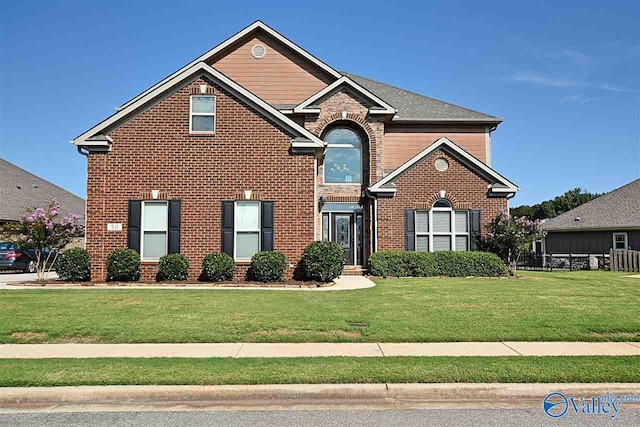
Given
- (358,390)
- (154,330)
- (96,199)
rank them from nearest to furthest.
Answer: (358,390) < (154,330) < (96,199)

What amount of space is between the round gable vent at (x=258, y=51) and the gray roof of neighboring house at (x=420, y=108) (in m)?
4.78

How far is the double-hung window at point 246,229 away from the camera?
16.6 metres

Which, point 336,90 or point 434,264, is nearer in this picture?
point 434,264

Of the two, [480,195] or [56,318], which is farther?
[480,195]

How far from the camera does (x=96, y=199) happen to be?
1639 centimetres

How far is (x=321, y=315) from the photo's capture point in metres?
9.94

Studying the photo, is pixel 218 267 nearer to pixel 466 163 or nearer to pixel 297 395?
pixel 297 395

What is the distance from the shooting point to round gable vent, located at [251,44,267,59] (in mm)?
23328

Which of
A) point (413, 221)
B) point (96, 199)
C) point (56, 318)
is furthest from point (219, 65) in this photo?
point (56, 318)

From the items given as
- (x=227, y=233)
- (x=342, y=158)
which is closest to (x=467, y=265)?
(x=342, y=158)

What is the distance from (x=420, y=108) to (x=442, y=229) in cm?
716

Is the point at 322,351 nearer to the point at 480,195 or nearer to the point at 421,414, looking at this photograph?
the point at 421,414

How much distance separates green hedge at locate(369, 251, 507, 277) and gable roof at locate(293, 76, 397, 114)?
6.45m

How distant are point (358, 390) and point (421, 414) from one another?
0.80m
